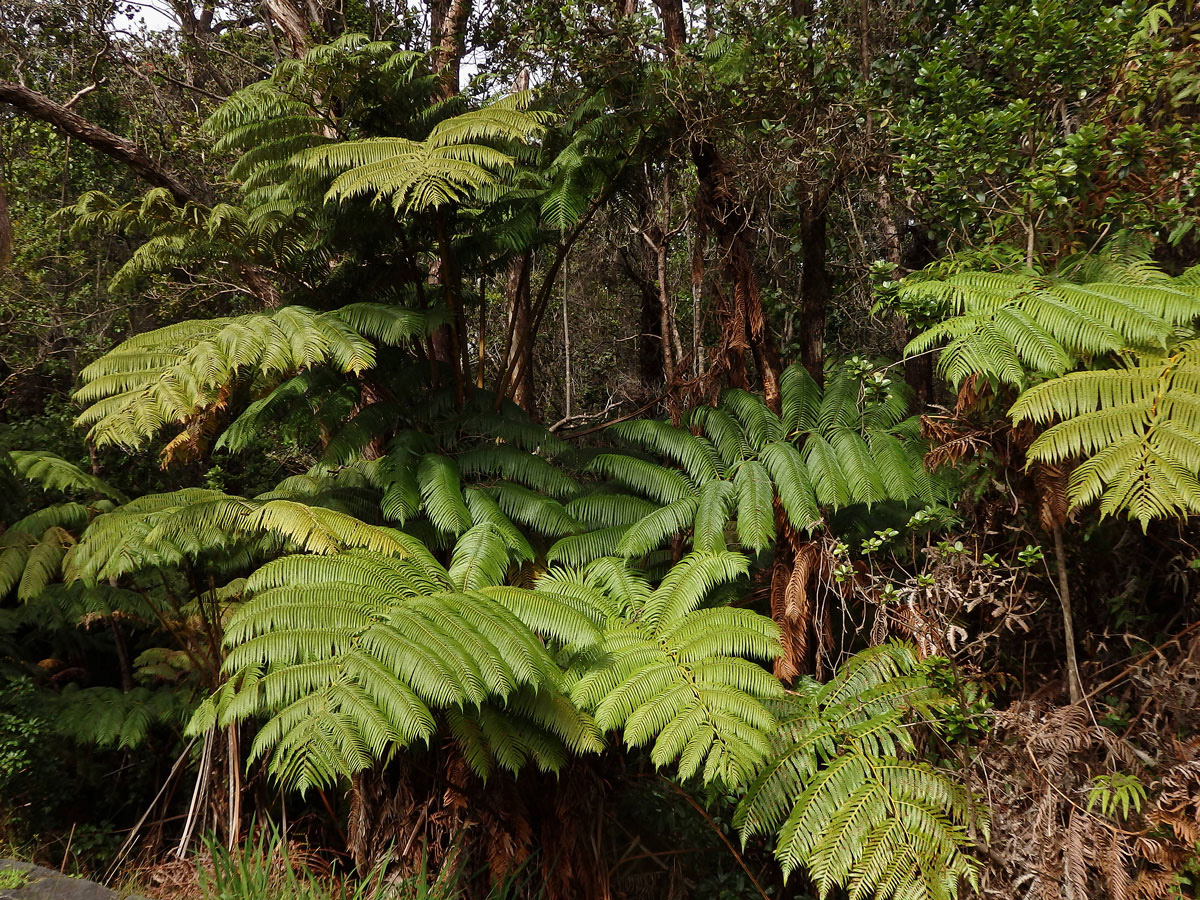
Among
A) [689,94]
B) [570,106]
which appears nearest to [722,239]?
[689,94]

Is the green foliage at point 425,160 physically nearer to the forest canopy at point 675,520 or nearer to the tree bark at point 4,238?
the forest canopy at point 675,520

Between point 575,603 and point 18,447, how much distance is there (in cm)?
574

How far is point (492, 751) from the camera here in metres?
2.85

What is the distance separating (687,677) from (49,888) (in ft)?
7.76

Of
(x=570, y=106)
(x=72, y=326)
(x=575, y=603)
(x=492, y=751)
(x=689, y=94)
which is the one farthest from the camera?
(x=72, y=326)

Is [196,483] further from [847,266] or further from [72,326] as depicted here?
[847,266]

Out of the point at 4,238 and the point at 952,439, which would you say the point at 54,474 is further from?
the point at 952,439

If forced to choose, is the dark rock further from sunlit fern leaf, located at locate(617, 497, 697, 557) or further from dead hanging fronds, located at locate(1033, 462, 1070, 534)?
dead hanging fronds, located at locate(1033, 462, 1070, 534)

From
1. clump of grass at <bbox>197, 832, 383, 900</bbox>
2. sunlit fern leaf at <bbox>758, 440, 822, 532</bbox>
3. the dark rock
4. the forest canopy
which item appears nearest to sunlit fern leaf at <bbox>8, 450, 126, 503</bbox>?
the forest canopy

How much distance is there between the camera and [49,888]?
2844mm

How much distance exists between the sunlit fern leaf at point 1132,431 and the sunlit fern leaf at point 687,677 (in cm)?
112

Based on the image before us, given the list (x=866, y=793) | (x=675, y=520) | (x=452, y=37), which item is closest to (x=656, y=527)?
(x=675, y=520)

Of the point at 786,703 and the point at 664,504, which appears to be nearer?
the point at 786,703

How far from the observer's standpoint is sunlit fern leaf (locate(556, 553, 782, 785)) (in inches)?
95.5
